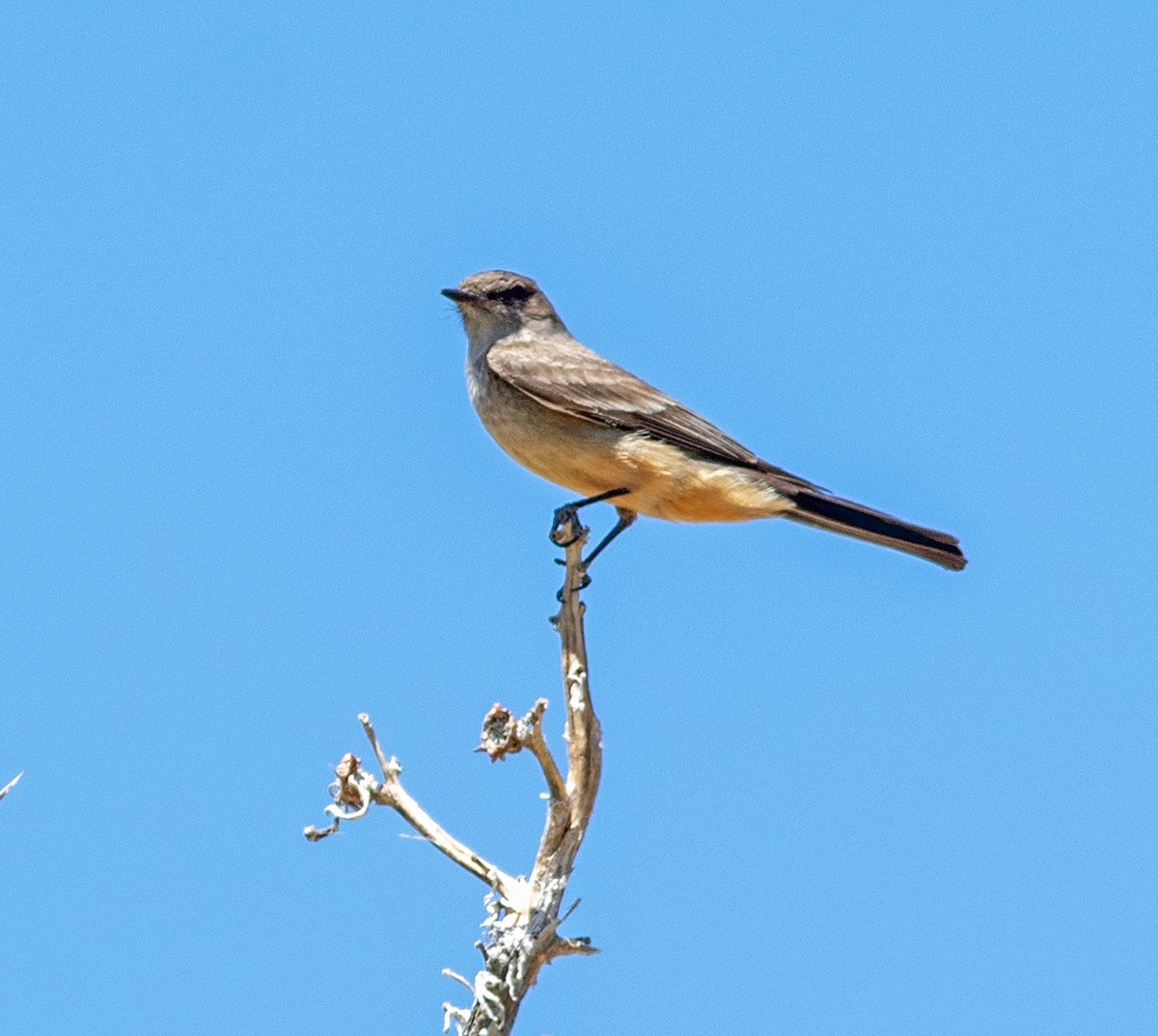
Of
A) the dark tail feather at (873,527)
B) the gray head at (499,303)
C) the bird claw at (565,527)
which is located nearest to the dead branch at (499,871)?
the bird claw at (565,527)

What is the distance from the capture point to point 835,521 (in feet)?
26.9

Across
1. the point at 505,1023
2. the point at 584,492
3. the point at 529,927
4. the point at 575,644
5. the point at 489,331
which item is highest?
the point at 489,331

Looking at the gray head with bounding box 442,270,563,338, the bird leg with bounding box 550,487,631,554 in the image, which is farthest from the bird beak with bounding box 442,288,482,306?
the bird leg with bounding box 550,487,631,554

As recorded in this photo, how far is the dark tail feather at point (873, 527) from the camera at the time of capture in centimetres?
779

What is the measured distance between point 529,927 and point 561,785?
0.50 m

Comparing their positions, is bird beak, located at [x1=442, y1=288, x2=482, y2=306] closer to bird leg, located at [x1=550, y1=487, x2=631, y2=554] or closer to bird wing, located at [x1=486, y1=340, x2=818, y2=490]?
bird wing, located at [x1=486, y1=340, x2=818, y2=490]

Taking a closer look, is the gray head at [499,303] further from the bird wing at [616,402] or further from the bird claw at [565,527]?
the bird claw at [565,527]

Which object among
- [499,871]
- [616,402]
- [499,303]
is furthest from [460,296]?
[499,871]

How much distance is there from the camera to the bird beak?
9.65 metres

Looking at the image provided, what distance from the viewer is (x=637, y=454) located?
8.26m

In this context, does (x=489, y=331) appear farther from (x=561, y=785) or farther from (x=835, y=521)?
(x=561, y=785)

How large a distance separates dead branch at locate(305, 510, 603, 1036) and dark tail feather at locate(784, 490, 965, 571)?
10.3 ft

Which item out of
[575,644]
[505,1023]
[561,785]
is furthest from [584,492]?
[505,1023]

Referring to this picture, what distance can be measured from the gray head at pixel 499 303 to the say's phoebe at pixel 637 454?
0.83 m
